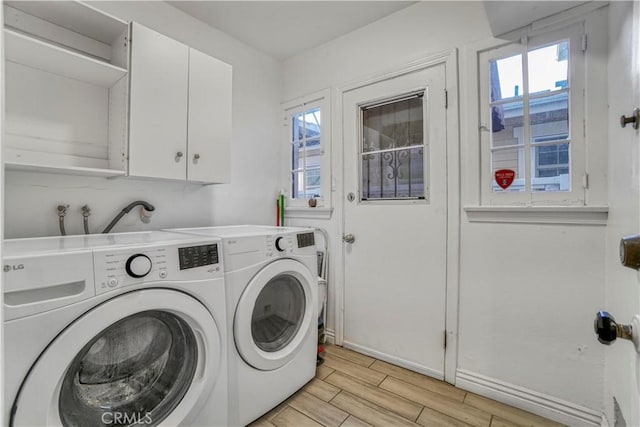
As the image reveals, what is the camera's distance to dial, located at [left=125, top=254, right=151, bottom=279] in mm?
1036

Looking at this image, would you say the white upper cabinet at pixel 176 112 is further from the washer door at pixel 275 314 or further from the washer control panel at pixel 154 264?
the washer door at pixel 275 314

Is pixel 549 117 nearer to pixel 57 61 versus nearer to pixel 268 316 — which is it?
pixel 268 316

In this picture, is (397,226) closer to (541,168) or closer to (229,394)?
(541,168)

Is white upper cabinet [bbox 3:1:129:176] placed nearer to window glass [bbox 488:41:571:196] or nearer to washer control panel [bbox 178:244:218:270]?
washer control panel [bbox 178:244:218:270]

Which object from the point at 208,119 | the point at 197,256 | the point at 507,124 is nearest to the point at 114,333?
the point at 197,256

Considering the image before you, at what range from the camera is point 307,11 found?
79.9 inches

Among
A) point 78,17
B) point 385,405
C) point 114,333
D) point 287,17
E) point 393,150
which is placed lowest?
point 385,405

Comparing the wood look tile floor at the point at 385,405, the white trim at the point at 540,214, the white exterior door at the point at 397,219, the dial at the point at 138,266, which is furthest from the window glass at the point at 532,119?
the dial at the point at 138,266

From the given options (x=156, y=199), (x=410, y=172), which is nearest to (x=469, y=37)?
(x=410, y=172)

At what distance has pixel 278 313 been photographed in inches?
68.8

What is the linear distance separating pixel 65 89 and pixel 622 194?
8.60 ft

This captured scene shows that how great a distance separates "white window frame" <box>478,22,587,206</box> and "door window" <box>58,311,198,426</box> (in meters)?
1.73

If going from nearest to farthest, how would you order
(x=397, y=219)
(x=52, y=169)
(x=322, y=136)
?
(x=52, y=169)
(x=397, y=219)
(x=322, y=136)

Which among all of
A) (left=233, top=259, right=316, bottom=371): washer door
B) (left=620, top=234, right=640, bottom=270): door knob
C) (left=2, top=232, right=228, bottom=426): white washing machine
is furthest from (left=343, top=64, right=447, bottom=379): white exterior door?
(left=620, top=234, right=640, bottom=270): door knob
